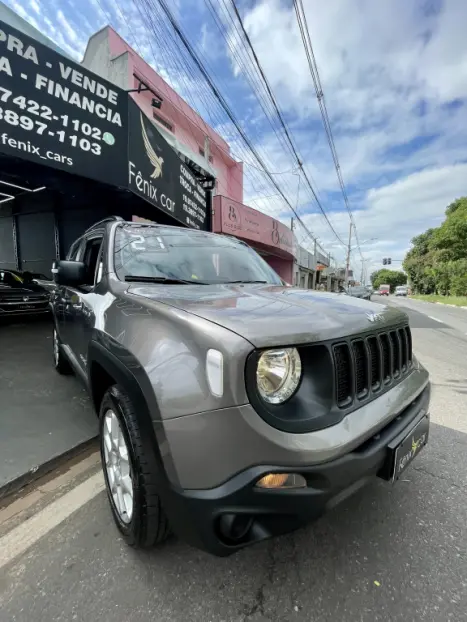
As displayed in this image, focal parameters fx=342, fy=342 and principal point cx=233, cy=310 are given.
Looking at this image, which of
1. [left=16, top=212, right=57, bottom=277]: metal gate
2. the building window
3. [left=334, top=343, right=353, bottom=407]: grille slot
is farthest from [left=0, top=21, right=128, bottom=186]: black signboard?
the building window

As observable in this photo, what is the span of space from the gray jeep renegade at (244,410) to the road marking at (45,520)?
377mm

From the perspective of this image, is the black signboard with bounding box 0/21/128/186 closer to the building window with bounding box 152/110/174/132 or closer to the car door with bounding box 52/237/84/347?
the car door with bounding box 52/237/84/347

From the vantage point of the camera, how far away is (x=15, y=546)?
73.7 inches

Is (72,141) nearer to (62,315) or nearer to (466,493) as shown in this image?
(62,315)

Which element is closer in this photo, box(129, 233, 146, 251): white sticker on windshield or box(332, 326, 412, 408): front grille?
box(332, 326, 412, 408): front grille

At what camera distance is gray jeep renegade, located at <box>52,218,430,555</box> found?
50.8 inches

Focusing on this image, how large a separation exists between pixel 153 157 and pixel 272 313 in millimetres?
6429

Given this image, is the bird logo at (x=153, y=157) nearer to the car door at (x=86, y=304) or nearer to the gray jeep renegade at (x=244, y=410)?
the car door at (x=86, y=304)

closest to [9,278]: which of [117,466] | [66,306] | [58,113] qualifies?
[58,113]

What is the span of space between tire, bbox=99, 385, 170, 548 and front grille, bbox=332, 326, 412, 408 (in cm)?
92

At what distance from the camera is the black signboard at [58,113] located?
14.5ft

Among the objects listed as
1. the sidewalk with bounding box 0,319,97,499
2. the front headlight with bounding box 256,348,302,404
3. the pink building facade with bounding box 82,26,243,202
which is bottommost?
the sidewalk with bounding box 0,319,97,499

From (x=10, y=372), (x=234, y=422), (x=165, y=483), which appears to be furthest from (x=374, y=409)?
(x=10, y=372)

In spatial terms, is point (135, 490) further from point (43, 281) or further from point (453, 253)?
point (453, 253)
